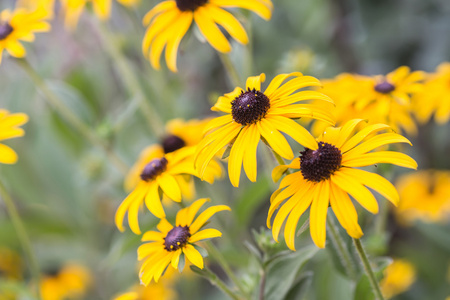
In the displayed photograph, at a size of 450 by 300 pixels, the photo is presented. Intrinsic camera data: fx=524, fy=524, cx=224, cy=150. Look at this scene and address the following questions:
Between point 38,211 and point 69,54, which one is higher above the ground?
point 69,54

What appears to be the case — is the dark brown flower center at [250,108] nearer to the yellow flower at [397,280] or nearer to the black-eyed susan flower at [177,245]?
the black-eyed susan flower at [177,245]

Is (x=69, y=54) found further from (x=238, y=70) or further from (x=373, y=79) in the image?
(x=373, y=79)

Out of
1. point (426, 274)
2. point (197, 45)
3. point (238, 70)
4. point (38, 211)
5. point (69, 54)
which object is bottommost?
point (426, 274)

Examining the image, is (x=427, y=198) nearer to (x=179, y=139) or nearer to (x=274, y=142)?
(x=179, y=139)

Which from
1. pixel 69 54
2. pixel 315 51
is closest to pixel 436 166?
pixel 315 51

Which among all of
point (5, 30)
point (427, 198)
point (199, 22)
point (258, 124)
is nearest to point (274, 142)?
point (258, 124)

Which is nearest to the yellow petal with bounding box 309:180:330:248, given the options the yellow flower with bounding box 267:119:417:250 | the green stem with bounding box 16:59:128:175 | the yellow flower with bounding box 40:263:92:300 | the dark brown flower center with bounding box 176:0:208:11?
the yellow flower with bounding box 267:119:417:250

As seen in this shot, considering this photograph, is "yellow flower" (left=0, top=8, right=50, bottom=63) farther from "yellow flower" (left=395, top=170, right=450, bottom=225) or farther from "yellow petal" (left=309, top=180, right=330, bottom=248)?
"yellow flower" (left=395, top=170, right=450, bottom=225)
